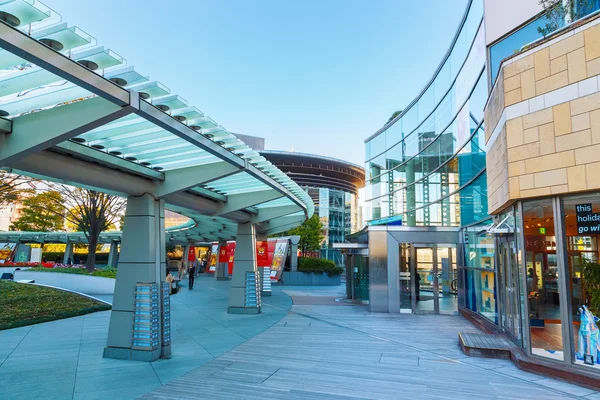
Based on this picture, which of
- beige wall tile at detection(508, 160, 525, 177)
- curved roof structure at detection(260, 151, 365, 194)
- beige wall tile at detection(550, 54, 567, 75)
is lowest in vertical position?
beige wall tile at detection(508, 160, 525, 177)

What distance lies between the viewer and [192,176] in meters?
8.80

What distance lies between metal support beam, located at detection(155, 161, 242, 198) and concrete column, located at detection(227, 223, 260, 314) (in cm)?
641

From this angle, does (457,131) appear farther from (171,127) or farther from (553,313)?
(171,127)

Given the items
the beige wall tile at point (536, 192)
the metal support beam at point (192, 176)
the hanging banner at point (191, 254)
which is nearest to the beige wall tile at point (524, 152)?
the beige wall tile at point (536, 192)

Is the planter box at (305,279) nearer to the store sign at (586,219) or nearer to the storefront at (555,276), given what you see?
the storefront at (555,276)

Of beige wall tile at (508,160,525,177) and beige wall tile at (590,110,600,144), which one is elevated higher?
beige wall tile at (590,110,600,144)

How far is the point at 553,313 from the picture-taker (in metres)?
7.20

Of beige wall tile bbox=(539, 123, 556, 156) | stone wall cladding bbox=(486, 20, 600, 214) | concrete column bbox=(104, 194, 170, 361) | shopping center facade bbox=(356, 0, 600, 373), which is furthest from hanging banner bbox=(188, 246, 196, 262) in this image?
beige wall tile bbox=(539, 123, 556, 156)

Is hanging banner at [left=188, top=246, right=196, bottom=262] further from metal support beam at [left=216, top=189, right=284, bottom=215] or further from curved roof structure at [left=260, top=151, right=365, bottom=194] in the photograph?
metal support beam at [left=216, top=189, right=284, bottom=215]

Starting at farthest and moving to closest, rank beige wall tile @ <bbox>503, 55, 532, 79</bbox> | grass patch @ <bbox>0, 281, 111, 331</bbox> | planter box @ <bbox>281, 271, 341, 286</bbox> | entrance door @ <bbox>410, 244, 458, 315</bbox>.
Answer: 1. planter box @ <bbox>281, 271, 341, 286</bbox>
2. entrance door @ <bbox>410, 244, 458, 315</bbox>
3. grass patch @ <bbox>0, 281, 111, 331</bbox>
4. beige wall tile @ <bbox>503, 55, 532, 79</bbox>

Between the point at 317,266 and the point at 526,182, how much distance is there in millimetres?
24094

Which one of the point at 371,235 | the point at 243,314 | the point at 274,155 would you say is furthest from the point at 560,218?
the point at 274,155

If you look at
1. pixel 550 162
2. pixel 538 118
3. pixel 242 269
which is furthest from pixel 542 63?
pixel 242 269

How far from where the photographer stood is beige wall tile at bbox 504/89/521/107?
775 cm
